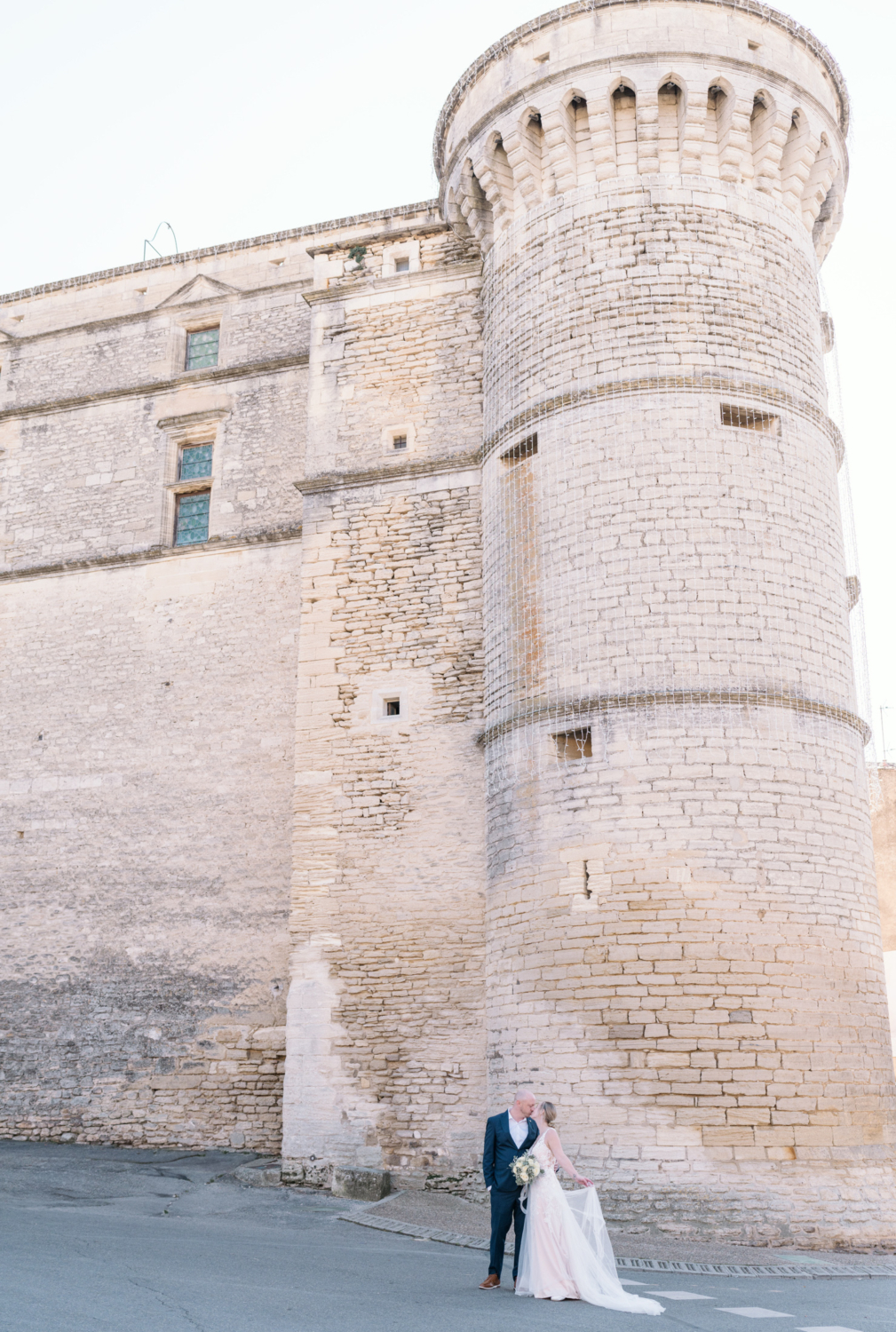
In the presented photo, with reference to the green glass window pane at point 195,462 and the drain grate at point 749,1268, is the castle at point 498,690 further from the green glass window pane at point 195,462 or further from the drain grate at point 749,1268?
the drain grate at point 749,1268

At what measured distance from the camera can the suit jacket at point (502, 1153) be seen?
6293 mm

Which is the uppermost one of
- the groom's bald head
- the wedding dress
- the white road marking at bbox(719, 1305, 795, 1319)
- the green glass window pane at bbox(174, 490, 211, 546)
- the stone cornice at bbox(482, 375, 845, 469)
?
the green glass window pane at bbox(174, 490, 211, 546)

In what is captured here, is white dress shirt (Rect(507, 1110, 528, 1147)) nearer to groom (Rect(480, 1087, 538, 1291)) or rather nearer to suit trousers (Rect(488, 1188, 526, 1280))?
groom (Rect(480, 1087, 538, 1291))

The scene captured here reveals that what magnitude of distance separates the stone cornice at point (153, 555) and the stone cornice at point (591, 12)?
4.66 metres

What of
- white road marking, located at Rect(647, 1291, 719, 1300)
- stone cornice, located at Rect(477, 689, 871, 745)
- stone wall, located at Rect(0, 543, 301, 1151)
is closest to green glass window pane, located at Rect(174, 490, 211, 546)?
stone wall, located at Rect(0, 543, 301, 1151)

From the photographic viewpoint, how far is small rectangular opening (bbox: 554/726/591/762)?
9.62m

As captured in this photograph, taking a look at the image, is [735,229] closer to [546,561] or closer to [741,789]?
[546,561]

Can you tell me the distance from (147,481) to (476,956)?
7734 mm

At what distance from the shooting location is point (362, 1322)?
15.9 ft

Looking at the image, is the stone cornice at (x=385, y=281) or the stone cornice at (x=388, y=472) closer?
the stone cornice at (x=388, y=472)

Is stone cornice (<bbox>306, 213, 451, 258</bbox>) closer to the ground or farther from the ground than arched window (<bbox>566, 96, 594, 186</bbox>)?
farther from the ground

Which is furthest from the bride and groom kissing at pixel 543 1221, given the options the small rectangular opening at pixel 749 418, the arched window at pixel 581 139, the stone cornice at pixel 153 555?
the arched window at pixel 581 139

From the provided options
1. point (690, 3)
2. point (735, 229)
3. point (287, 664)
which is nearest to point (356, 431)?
point (287, 664)

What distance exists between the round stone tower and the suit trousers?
231 centimetres
